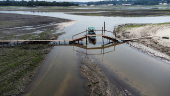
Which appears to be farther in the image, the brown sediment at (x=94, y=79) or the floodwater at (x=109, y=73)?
the floodwater at (x=109, y=73)

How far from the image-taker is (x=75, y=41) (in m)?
23.3

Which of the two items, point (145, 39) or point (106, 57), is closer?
A: point (106, 57)

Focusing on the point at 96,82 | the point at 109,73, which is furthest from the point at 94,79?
the point at 109,73

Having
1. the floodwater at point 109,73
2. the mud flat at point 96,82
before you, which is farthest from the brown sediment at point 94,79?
the floodwater at point 109,73

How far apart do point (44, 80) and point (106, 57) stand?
29.2ft

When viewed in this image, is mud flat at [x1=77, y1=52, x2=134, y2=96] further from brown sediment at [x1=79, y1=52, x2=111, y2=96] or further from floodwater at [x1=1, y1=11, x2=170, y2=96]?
floodwater at [x1=1, y1=11, x2=170, y2=96]

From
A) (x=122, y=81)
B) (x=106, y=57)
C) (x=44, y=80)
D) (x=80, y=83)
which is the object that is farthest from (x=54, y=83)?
(x=106, y=57)

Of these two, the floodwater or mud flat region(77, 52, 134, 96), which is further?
the floodwater

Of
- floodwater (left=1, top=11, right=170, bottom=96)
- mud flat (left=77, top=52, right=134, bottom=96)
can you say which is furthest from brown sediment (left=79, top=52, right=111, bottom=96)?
floodwater (left=1, top=11, right=170, bottom=96)

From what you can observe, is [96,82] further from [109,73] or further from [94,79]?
[109,73]

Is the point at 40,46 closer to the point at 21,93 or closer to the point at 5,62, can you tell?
the point at 5,62

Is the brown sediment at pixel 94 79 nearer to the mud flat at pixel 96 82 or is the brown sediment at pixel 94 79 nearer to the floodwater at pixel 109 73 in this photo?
the mud flat at pixel 96 82

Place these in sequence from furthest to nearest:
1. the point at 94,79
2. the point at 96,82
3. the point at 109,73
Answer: the point at 109,73 < the point at 94,79 < the point at 96,82

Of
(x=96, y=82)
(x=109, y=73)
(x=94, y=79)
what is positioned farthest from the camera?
(x=109, y=73)
